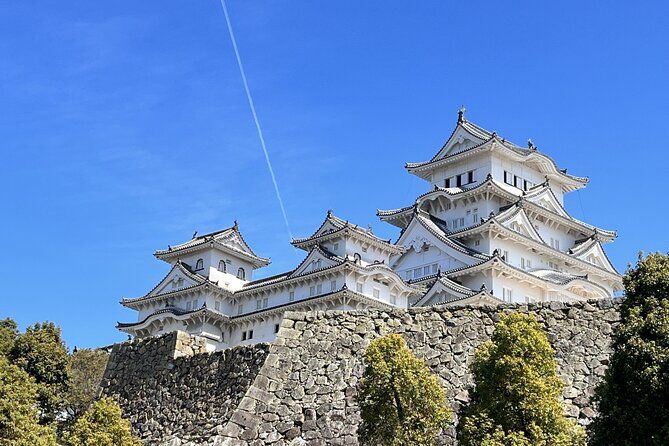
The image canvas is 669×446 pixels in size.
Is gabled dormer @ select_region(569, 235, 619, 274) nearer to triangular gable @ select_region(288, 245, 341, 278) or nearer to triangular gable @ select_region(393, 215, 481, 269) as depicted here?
triangular gable @ select_region(393, 215, 481, 269)

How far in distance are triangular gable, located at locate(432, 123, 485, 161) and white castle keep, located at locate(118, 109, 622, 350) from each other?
0.28 ft

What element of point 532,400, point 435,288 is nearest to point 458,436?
point 532,400

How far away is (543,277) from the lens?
58094 millimetres

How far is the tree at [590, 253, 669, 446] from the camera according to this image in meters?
13.9

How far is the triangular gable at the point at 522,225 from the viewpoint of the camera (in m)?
59.7

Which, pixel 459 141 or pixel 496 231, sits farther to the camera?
pixel 459 141

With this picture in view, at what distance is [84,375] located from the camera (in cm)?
4584

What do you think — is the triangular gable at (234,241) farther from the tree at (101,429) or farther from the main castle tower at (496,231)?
the tree at (101,429)

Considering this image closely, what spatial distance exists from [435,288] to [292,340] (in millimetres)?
→ 34989

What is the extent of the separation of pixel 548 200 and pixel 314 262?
54.9ft

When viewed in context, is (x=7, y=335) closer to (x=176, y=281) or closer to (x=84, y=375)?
(x=84, y=375)

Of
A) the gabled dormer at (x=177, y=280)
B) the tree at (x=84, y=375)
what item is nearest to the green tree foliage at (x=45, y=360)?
the tree at (x=84, y=375)


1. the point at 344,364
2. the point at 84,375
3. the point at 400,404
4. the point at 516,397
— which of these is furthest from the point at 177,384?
the point at 84,375

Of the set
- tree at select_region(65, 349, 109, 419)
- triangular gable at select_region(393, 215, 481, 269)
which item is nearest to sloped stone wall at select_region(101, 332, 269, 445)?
tree at select_region(65, 349, 109, 419)
